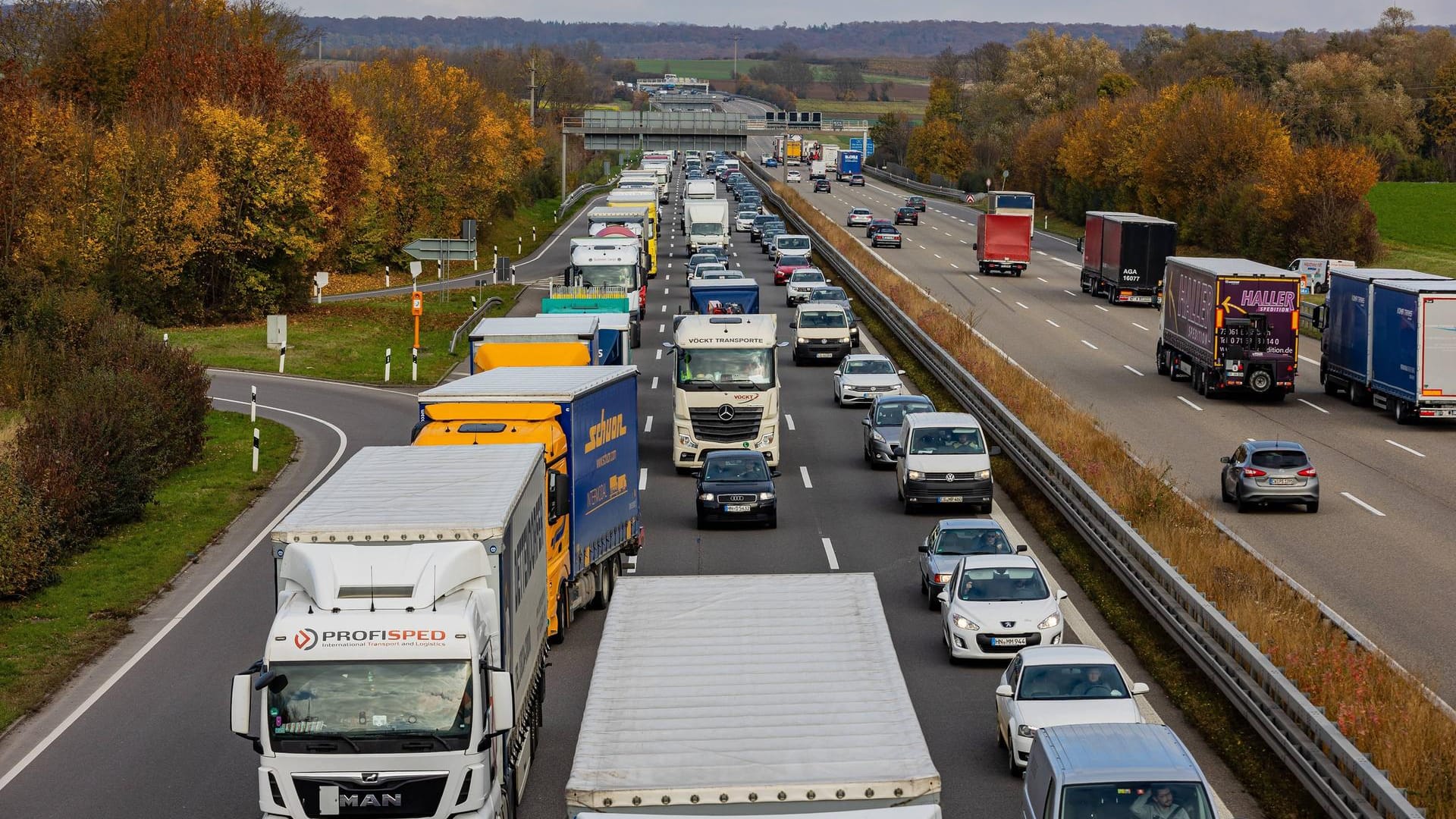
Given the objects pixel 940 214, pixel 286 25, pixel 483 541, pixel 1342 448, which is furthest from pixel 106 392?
pixel 940 214

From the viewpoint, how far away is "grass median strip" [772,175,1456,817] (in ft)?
52.1

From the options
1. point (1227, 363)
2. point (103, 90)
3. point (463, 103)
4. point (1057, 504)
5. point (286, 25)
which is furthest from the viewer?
point (463, 103)

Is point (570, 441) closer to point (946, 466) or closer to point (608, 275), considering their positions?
point (946, 466)

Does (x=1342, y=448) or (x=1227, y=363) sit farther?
(x=1227, y=363)

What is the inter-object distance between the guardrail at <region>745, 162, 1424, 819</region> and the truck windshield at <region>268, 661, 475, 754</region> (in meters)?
8.25

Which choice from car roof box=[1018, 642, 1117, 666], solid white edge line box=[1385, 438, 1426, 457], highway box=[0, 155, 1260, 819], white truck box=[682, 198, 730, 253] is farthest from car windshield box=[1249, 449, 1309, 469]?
white truck box=[682, 198, 730, 253]

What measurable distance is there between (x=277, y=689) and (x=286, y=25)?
3366 inches

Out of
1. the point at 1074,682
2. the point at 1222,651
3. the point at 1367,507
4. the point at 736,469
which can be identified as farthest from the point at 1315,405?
the point at 1074,682

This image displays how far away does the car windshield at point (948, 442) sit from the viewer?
3159 cm

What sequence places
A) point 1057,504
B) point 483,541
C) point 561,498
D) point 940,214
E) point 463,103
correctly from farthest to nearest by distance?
point 940,214, point 463,103, point 1057,504, point 561,498, point 483,541

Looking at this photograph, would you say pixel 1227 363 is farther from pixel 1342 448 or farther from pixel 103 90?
pixel 103 90

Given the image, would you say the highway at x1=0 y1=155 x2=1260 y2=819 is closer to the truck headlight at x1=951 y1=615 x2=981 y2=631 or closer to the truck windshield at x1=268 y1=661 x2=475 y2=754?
the truck headlight at x1=951 y1=615 x2=981 y2=631

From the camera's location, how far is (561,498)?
819 inches

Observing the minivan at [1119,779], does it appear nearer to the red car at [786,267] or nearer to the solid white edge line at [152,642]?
the solid white edge line at [152,642]
